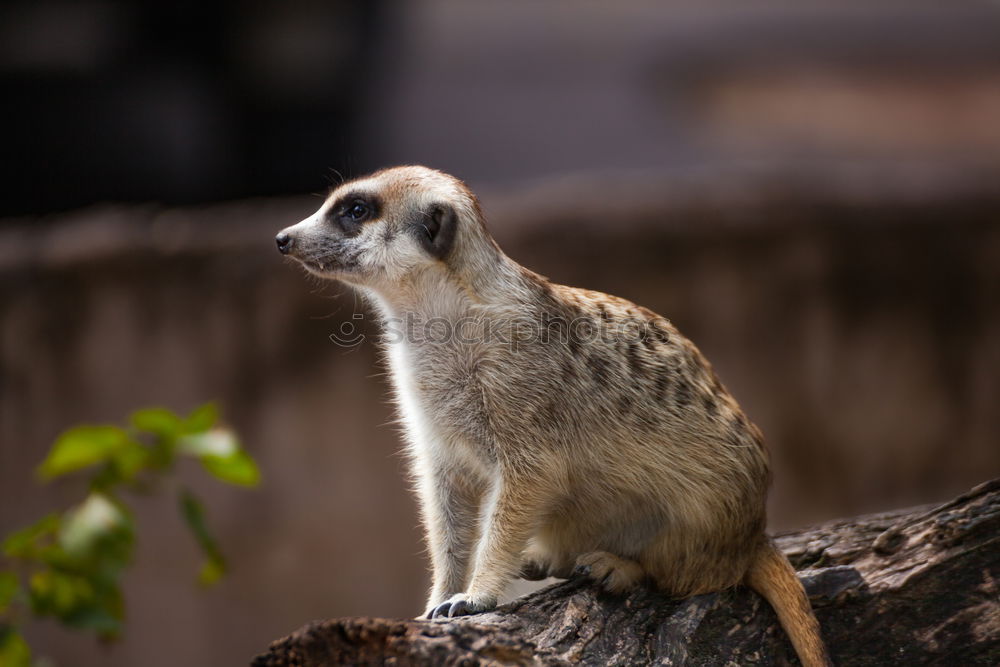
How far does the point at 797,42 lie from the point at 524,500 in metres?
10.2

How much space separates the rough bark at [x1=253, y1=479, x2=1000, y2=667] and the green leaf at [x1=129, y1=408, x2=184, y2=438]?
0.99 metres

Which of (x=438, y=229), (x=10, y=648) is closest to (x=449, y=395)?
(x=438, y=229)

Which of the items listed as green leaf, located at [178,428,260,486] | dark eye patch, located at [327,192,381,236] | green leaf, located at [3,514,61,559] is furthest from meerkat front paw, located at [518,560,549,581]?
green leaf, located at [3,514,61,559]

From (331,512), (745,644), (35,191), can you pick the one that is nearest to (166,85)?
(35,191)

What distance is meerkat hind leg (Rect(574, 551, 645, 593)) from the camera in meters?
2.17

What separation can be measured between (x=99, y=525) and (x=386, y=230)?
1.01m

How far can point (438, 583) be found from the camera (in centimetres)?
234

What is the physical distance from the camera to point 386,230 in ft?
7.59

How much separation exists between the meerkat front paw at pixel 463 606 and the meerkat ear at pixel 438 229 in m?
0.71

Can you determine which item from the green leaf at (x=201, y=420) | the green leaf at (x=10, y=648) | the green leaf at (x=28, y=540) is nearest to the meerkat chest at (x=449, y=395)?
the green leaf at (x=201, y=420)

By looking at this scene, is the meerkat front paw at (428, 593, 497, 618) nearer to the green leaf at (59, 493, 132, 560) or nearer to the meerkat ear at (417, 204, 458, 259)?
the meerkat ear at (417, 204, 458, 259)

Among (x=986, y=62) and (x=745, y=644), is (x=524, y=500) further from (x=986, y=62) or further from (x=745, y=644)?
(x=986, y=62)

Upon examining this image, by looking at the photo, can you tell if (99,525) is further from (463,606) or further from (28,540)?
(463,606)

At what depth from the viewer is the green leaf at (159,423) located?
2.56 metres
